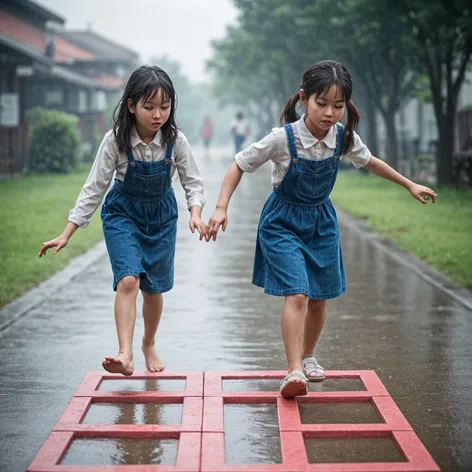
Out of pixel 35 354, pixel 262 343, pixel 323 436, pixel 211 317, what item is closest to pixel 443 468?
pixel 323 436

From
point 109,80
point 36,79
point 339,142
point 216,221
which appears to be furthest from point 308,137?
point 109,80

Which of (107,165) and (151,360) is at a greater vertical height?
(107,165)

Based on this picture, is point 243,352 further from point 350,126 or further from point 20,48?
point 20,48

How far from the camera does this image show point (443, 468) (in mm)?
3707

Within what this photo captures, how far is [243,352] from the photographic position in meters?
5.98

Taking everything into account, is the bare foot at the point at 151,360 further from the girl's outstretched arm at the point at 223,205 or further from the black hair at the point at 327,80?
the black hair at the point at 327,80

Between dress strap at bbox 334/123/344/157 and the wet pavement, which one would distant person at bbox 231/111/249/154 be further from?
dress strap at bbox 334/123/344/157

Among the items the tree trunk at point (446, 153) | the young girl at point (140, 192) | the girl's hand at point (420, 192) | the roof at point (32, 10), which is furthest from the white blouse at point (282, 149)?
the roof at point (32, 10)

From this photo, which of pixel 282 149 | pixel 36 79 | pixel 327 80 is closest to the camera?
pixel 327 80

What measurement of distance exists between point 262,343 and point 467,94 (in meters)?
29.5

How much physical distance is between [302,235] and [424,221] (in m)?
9.37

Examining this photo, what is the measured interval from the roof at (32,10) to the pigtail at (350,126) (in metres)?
29.1

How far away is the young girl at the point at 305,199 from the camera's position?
4664 millimetres

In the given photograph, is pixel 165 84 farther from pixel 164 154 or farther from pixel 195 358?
pixel 195 358
